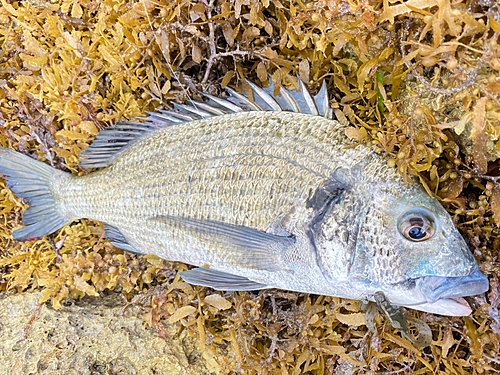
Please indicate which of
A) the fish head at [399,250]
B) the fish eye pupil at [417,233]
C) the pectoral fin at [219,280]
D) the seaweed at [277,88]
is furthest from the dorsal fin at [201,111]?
the pectoral fin at [219,280]

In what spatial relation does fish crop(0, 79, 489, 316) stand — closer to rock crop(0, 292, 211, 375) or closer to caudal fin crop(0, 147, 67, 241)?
caudal fin crop(0, 147, 67, 241)

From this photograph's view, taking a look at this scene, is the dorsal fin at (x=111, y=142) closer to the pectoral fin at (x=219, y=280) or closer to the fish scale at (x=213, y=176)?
the fish scale at (x=213, y=176)

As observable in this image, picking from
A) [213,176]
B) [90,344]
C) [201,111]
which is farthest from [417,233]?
[90,344]

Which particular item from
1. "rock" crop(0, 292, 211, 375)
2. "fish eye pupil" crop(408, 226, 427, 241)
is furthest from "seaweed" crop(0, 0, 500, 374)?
"fish eye pupil" crop(408, 226, 427, 241)

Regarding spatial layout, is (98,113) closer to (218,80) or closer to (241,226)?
(218,80)

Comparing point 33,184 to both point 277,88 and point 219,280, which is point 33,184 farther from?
point 277,88

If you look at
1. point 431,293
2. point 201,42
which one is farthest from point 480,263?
point 201,42
